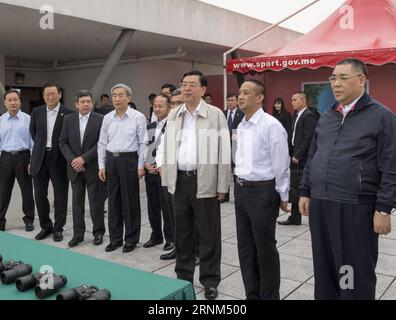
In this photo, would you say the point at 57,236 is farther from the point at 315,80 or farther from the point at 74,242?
the point at 315,80

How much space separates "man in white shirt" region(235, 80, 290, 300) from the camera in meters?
2.75

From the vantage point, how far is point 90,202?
457 centimetres

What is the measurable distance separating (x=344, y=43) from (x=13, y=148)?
5.66 meters

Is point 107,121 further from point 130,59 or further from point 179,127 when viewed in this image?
point 130,59

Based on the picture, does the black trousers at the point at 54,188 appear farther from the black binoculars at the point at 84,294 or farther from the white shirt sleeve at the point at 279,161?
the black binoculars at the point at 84,294

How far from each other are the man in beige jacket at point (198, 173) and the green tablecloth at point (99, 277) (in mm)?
1241

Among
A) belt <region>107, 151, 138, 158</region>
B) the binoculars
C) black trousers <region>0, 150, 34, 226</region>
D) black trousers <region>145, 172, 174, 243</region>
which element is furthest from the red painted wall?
the binoculars

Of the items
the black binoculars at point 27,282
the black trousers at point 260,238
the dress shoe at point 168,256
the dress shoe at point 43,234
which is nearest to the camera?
the black binoculars at point 27,282

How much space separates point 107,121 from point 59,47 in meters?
6.77

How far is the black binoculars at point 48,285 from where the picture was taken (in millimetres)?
1556

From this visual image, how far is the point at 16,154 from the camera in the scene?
16.5 feet

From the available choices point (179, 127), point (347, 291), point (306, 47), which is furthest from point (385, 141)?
point (306, 47)

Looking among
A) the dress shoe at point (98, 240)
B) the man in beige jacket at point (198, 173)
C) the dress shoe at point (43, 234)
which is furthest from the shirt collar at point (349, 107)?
the dress shoe at point (43, 234)

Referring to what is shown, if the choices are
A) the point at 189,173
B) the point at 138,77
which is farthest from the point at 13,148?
the point at 138,77
